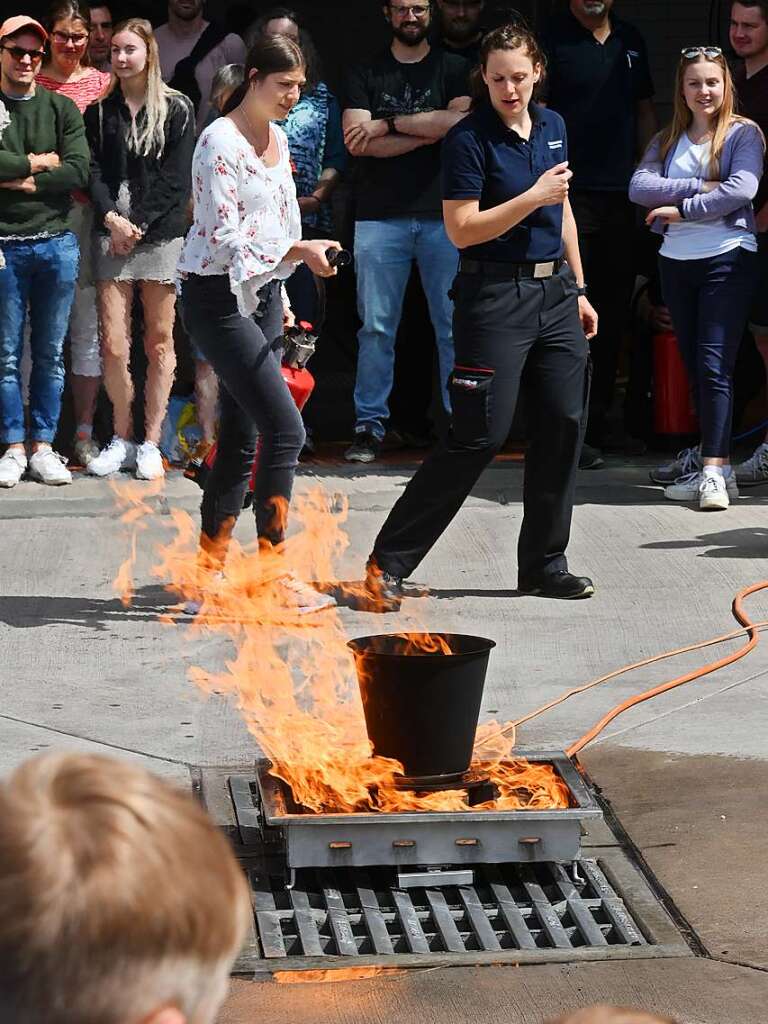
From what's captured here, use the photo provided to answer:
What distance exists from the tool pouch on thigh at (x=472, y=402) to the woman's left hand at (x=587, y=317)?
1.81ft

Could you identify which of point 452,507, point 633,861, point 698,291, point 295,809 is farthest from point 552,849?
point 698,291

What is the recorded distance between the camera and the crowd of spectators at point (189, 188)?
8.51 meters

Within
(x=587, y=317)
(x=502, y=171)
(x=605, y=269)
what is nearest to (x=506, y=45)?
(x=502, y=171)

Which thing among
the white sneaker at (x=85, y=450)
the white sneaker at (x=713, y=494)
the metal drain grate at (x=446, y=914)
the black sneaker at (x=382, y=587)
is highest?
the metal drain grate at (x=446, y=914)

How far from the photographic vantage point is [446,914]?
402 centimetres

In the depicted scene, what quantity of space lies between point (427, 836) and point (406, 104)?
5.62 metres

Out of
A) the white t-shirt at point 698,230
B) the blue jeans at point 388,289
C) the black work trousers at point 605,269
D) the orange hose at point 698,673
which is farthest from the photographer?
the black work trousers at point 605,269

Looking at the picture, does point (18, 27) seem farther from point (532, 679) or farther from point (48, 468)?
point (532, 679)

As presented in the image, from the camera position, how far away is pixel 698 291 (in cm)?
843

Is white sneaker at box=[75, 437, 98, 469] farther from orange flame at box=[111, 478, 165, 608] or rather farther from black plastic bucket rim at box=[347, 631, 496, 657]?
black plastic bucket rim at box=[347, 631, 496, 657]

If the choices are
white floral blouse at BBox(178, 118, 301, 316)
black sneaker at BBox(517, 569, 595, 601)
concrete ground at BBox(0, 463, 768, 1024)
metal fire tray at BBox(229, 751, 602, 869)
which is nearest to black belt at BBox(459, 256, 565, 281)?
white floral blouse at BBox(178, 118, 301, 316)

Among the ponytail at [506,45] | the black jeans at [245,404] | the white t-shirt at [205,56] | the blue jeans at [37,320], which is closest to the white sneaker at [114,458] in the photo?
the blue jeans at [37,320]

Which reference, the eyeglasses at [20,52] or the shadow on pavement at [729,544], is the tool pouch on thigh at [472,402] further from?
the eyeglasses at [20,52]

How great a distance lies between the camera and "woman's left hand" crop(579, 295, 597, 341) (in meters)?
6.78
